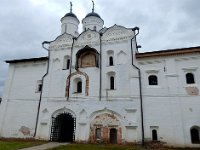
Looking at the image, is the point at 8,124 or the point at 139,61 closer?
the point at 139,61

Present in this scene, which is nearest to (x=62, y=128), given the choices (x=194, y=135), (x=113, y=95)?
(x=113, y=95)

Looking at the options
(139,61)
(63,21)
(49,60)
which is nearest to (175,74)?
(139,61)

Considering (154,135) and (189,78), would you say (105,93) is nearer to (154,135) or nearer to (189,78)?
(154,135)

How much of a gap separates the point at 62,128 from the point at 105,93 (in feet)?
17.5

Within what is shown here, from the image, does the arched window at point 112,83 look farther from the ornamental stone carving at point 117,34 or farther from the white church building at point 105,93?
the ornamental stone carving at point 117,34

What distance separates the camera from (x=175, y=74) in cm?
1507

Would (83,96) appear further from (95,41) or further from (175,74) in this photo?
(175,74)

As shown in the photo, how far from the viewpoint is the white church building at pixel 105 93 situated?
14367 millimetres

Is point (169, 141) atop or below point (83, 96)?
below

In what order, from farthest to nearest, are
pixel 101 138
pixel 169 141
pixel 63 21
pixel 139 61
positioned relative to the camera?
pixel 63 21
pixel 139 61
pixel 101 138
pixel 169 141

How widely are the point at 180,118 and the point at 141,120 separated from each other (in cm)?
273

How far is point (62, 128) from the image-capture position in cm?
1775

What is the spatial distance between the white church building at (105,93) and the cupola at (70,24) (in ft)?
15.2

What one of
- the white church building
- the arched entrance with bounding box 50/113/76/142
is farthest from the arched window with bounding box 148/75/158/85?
the arched entrance with bounding box 50/113/76/142
